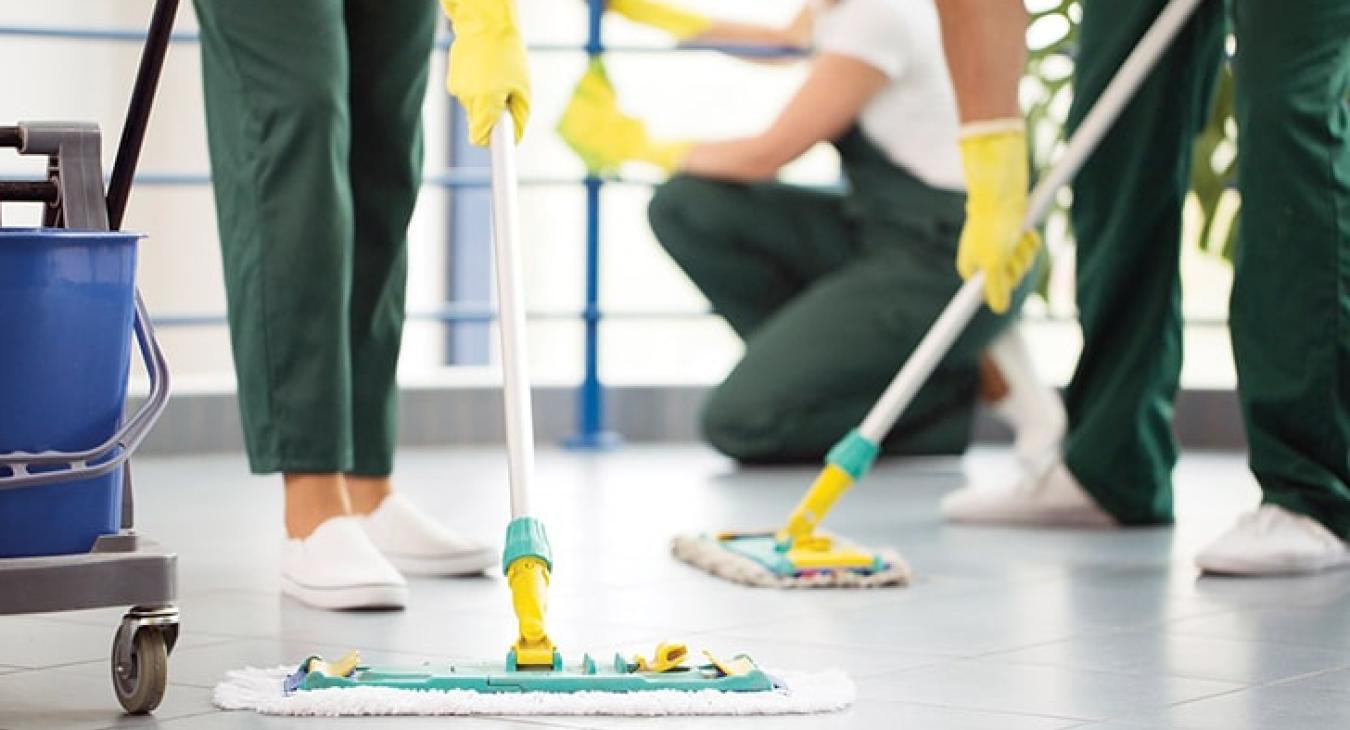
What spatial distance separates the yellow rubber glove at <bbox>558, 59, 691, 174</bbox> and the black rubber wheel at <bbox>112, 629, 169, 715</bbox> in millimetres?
2503

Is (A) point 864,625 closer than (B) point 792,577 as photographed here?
Yes

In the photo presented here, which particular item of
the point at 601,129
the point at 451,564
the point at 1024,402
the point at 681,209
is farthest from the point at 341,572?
the point at 601,129

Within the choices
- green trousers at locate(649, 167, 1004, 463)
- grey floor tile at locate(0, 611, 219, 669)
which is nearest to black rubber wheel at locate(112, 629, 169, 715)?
grey floor tile at locate(0, 611, 219, 669)

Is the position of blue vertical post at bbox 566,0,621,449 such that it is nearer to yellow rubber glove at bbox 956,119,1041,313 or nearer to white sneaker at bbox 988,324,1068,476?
white sneaker at bbox 988,324,1068,476

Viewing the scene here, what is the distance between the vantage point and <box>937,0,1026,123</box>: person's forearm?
228cm

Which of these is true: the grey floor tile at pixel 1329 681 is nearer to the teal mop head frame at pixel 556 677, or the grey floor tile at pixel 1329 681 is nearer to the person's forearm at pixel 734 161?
the teal mop head frame at pixel 556 677

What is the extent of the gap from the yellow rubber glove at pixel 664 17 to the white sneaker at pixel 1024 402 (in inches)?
35.2

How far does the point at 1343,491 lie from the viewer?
2416 millimetres

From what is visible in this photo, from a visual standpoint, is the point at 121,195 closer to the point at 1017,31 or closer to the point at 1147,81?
the point at 1017,31

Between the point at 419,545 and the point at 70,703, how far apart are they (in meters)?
0.76

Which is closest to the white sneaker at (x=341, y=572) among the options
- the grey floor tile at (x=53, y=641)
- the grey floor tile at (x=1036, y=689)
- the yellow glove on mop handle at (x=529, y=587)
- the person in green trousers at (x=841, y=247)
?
the grey floor tile at (x=53, y=641)

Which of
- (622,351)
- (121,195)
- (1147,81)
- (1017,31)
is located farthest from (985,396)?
(622,351)

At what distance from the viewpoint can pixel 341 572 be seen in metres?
2.04

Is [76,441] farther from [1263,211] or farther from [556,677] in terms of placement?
[1263,211]
